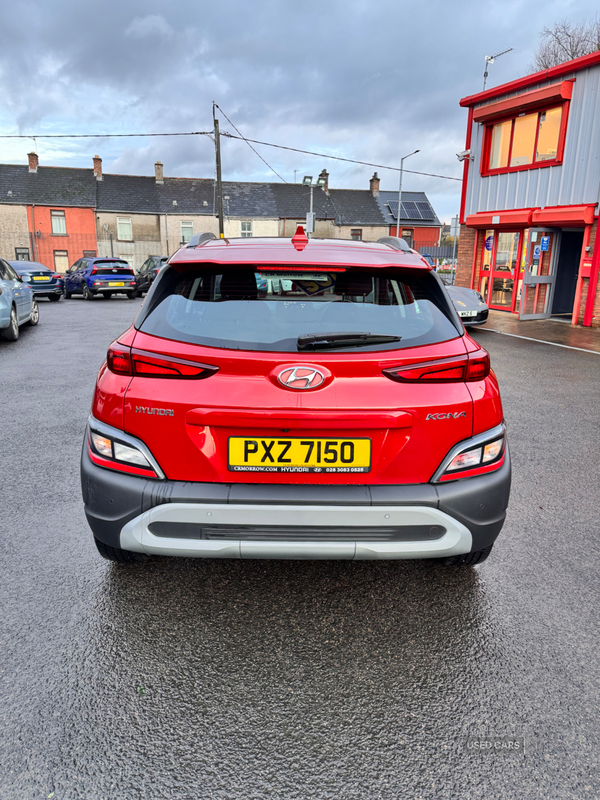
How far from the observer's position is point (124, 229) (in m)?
50.8

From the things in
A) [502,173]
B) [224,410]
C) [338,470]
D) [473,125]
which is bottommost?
[338,470]

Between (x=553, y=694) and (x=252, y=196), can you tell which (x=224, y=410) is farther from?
(x=252, y=196)

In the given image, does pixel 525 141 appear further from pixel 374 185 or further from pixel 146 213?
pixel 374 185

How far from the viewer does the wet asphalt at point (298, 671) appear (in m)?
1.91

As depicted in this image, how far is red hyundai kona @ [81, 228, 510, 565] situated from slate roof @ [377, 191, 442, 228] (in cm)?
5690

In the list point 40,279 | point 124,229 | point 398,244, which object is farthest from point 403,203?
point 398,244

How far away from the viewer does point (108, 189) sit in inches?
2045

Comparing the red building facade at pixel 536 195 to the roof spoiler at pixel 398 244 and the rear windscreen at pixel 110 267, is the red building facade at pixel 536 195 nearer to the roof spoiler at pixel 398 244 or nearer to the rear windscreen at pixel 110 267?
the rear windscreen at pixel 110 267

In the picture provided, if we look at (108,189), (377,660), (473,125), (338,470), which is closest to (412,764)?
(377,660)

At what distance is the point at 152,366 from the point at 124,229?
5250 centimetres

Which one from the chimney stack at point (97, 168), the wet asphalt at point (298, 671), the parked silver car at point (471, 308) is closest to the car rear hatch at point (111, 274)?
the parked silver car at point (471, 308)

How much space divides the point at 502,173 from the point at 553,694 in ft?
58.5

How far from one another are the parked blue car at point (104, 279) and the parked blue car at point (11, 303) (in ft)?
34.0

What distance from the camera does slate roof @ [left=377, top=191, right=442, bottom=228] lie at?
56844 mm
